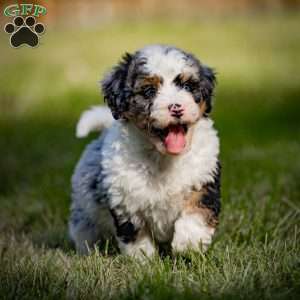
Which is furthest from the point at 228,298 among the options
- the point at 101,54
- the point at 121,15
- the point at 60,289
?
the point at 121,15

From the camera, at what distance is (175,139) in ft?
14.0

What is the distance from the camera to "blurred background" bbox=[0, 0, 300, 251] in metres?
6.11

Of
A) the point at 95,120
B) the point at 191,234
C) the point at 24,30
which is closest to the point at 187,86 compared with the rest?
the point at 191,234

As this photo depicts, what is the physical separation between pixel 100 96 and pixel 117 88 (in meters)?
7.15

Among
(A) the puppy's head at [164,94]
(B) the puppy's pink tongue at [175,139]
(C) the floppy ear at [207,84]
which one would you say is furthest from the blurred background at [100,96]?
(B) the puppy's pink tongue at [175,139]

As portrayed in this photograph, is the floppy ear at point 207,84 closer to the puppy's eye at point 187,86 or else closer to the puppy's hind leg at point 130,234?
the puppy's eye at point 187,86

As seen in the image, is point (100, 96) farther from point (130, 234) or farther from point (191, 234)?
point (191, 234)

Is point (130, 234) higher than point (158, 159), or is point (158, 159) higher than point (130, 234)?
point (158, 159)

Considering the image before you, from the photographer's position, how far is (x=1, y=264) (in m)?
4.31

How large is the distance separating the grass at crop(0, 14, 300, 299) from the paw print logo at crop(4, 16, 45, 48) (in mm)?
1305

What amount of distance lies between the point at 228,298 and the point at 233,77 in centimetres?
1017

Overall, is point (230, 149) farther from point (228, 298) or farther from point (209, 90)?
point (228, 298)

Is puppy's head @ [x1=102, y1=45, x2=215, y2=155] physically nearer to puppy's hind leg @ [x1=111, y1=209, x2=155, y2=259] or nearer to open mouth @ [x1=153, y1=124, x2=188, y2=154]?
open mouth @ [x1=153, y1=124, x2=188, y2=154]

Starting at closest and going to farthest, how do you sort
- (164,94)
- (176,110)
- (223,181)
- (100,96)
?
(176,110) → (164,94) → (223,181) → (100,96)
